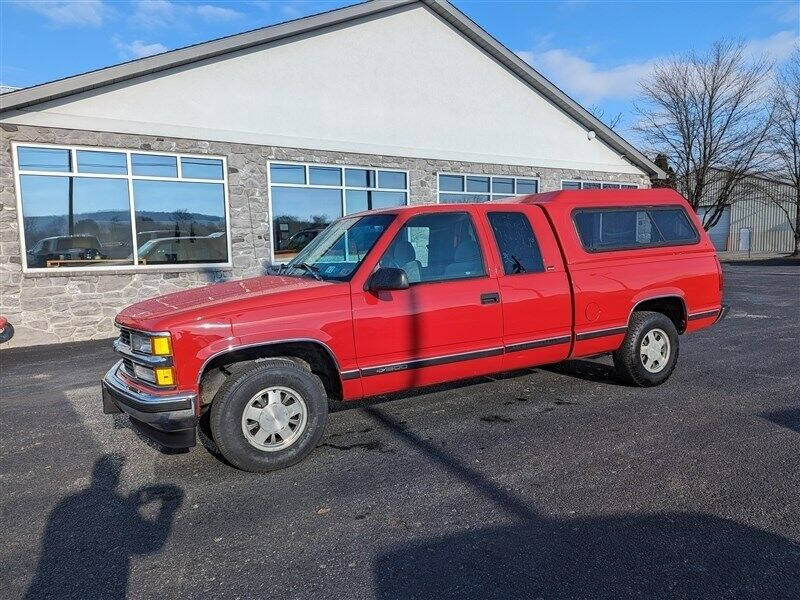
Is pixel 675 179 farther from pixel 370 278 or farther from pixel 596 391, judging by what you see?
pixel 370 278

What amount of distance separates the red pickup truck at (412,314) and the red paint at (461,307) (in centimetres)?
1

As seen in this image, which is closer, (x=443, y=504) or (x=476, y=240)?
(x=443, y=504)

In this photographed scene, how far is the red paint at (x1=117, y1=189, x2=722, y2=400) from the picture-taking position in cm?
382

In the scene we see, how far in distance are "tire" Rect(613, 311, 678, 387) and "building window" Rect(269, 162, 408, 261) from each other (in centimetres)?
719

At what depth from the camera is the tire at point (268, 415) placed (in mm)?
3768

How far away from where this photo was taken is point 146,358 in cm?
371

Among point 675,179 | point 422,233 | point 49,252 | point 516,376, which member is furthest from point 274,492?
point 675,179

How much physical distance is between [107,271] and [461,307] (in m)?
8.01

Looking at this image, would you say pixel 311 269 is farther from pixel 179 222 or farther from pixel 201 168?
pixel 201 168

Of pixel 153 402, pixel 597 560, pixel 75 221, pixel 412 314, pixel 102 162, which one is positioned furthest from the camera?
pixel 102 162

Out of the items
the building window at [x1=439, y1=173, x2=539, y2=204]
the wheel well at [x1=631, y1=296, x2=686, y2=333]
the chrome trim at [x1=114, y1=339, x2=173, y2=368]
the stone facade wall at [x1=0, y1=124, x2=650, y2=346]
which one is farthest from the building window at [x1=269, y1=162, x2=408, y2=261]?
the chrome trim at [x1=114, y1=339, x2=173, y2=368]

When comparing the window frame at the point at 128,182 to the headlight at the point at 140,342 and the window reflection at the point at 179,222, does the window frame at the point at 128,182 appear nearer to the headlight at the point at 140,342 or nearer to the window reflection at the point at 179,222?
the window reflection at the point at 179,222

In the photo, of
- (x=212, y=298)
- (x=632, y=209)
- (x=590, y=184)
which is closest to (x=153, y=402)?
(x=212, y=298)

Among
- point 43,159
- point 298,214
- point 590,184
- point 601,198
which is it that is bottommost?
point 601,198
